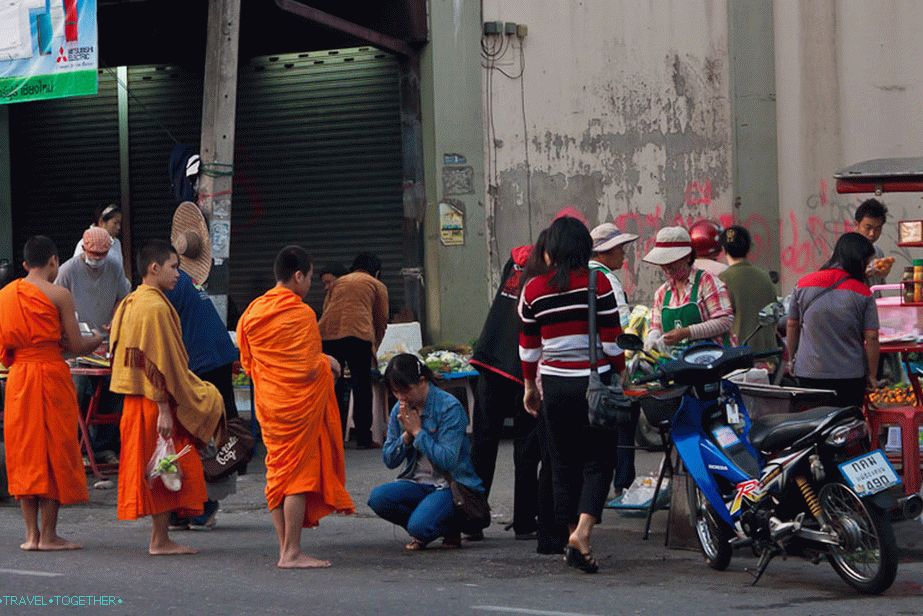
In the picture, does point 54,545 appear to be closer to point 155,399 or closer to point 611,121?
point 155,399

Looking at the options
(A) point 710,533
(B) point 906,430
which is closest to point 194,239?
(B) point 906,430

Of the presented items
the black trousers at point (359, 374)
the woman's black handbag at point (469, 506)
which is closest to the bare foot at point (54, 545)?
the woman's black handbag at point (469, 506)

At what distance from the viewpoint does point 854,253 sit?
8547mm

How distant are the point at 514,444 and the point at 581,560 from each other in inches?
53.4

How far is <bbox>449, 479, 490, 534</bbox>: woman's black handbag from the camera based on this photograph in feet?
27.0

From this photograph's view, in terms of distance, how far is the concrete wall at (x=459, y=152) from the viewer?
582 inches

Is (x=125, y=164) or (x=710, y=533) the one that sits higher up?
(x=125, y=164)

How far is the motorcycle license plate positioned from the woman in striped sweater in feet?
4.27

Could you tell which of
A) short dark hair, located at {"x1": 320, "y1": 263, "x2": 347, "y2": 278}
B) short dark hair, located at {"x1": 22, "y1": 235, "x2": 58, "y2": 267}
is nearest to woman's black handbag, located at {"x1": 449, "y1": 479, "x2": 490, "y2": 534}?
short dark hair, located at {"x1": 22, "y1": 235, "x2": 58, "y2": 267}

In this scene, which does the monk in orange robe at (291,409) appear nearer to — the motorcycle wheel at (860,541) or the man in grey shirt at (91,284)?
the motorcycle wheel at (860,541)

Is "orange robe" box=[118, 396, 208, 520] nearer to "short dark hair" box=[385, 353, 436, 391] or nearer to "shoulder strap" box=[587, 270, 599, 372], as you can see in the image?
"short dark hair" box=[385, 353, 436, 391]

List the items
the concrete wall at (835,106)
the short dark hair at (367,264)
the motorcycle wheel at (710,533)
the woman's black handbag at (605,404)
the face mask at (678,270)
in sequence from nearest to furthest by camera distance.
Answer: the woman's black handbag at (605,404) → the motorcycle wheel at (710,533) → the face mask at (678,270) → the short dark hair at (367,264) → the concrete wall at (835,106)

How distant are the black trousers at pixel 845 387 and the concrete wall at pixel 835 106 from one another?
6175 mm

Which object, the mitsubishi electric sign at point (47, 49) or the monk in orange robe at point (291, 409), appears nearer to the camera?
the monk in orange robe at point (291, 409)
